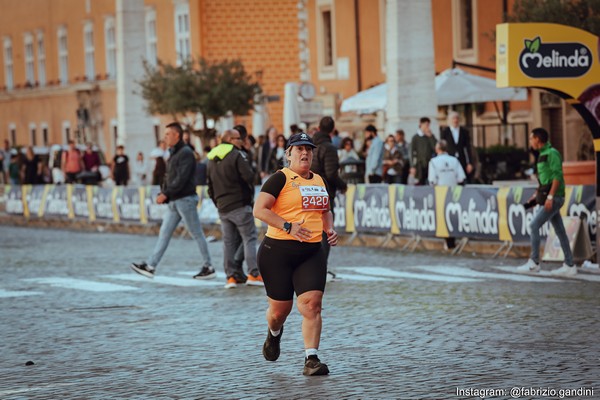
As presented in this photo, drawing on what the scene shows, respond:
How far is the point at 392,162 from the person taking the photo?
95.8 ft

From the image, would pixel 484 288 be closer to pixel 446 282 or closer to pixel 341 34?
pixel 446 282

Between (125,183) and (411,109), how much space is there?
12090mm

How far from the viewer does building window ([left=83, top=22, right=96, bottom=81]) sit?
65562mm

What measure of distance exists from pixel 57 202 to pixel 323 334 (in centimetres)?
2487

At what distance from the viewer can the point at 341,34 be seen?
46281mm

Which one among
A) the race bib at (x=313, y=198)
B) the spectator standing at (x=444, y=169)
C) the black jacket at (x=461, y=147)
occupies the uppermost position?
the race bib at (x=313, y=198)

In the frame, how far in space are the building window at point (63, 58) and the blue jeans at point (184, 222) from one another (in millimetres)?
48661

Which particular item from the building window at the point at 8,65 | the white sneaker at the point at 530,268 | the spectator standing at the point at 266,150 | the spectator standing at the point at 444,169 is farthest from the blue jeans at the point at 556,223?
the building window at the point at 8,65

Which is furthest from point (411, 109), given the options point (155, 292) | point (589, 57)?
point (155, 292)

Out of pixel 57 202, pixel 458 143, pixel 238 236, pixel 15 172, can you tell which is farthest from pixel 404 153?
pixel 15 172

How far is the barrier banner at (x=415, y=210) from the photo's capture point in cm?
2409

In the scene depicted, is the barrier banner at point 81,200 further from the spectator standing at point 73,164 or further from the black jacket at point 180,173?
the black jacket at point 180,173

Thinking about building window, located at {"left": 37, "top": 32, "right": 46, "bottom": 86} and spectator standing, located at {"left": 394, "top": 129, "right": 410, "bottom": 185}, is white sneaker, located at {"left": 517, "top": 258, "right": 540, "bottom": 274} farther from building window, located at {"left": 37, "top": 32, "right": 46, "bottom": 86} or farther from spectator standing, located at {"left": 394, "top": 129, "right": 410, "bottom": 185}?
building window, located at {"left": 37, "top": 32, "right": 46, "bottom": 86}

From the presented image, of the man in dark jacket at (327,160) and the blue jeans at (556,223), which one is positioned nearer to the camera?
the man in dark jacket at (327,160)
